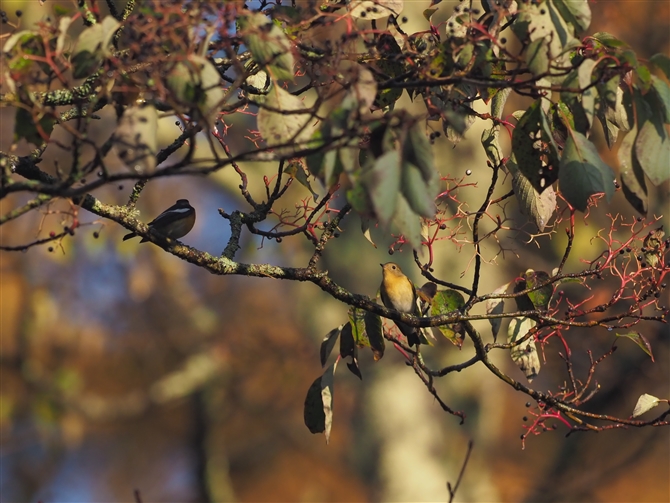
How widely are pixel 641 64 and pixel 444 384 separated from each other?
5.88 m

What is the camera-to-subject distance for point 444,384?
22.9ft

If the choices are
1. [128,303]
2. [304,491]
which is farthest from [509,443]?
[128,303]

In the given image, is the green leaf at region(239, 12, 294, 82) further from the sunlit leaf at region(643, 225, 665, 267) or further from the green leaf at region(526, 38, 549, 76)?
the sunlit leaf at region(643, 225, 665, 267)

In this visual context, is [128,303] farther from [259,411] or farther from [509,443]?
[509,443]

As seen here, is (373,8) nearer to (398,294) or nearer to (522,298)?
(522,298)

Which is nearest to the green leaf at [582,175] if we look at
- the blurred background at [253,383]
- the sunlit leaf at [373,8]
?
the sunlit leaf at [373,8]

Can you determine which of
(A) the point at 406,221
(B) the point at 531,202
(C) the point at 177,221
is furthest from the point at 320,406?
(C) the point at 177,221

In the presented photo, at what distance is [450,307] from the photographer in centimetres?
197

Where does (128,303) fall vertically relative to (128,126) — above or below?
below

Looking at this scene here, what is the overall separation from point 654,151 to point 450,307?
30.6 inches

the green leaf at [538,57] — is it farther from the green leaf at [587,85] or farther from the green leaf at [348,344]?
the green leaf at [348,344]

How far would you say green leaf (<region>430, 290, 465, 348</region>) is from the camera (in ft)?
6.46

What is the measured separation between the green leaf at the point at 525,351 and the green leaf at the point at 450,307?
0.43 ft

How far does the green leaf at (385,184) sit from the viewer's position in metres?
1.01
